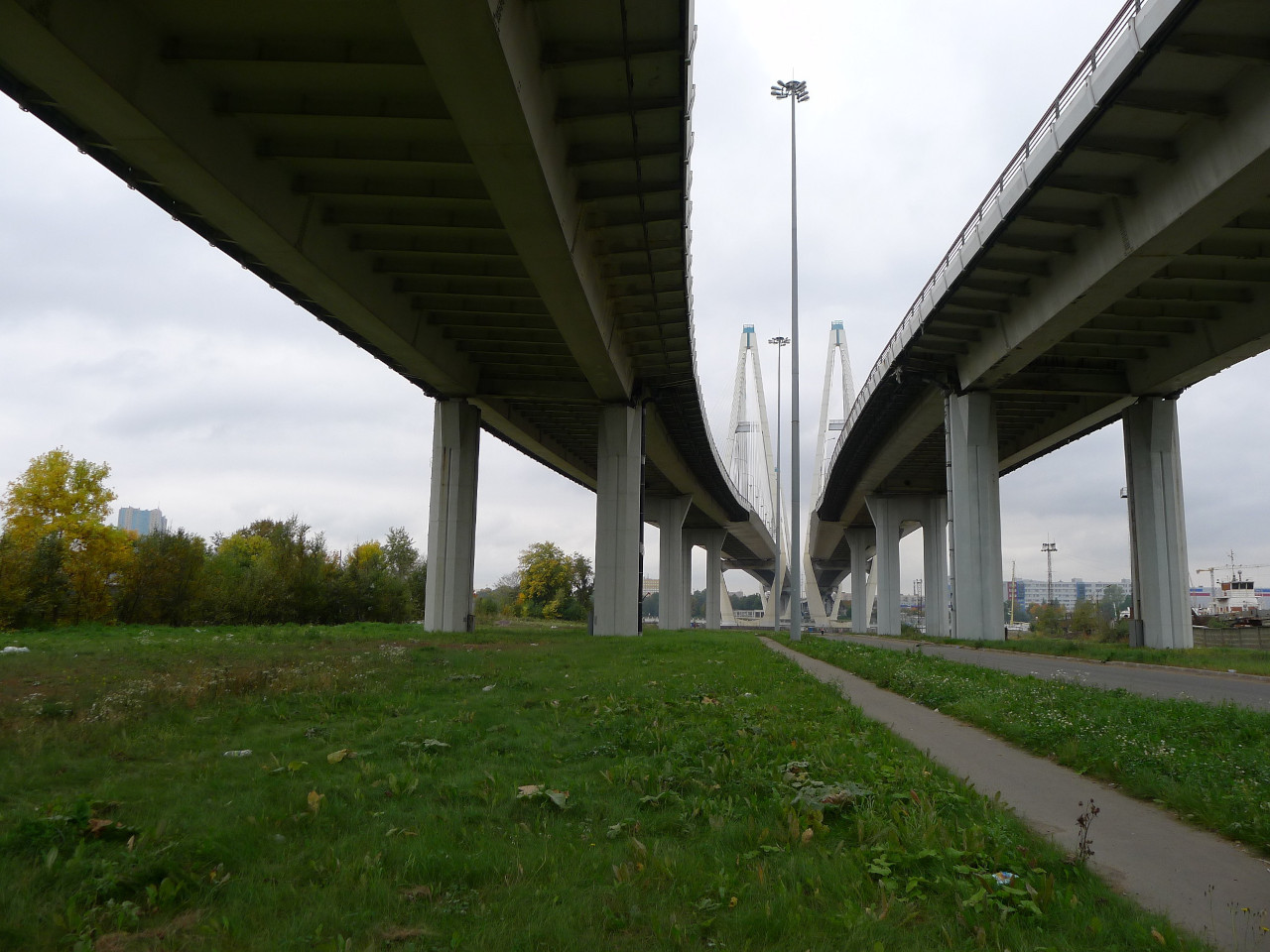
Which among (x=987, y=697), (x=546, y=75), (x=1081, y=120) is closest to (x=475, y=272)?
(x=546, y=75)

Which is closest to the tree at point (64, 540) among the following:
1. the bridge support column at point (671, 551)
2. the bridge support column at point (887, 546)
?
the bridge support column at point (671, 551)

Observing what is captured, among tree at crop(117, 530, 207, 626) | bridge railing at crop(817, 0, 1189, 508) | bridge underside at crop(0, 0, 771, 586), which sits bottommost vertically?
tree at crop(117, 530, 207, 626)

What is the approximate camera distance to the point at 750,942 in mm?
3475

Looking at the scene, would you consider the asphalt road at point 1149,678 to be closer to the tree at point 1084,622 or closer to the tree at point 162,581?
the tree at point 162,581

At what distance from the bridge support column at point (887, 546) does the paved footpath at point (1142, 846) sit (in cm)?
5922

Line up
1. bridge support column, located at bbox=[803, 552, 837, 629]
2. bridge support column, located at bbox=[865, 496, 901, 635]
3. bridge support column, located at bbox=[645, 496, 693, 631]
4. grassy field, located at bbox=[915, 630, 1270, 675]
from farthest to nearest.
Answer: bridge support column, located at bbox=[803, 552, 837, 629] < bridge support column, located at bbox=[645, 496, 693, 631] < bridge support column, located at bbox=[865, 496, 901, 635] < grassy field, located at bbox=[915, 630, 1270, 675]

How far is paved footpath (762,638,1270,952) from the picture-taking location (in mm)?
3912

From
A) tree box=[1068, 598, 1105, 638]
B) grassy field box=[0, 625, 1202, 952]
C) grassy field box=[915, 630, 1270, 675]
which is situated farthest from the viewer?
tree box=[1068, 598, 1105, 638]

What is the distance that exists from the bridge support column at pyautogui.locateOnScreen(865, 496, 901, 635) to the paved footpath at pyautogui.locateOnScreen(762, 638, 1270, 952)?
59217 millimetres

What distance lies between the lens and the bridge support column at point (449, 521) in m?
33.2

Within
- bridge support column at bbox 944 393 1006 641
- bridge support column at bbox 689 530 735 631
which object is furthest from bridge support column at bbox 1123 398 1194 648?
bridge support column at bbox 689 530 735 631

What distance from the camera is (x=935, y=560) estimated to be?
6825cm

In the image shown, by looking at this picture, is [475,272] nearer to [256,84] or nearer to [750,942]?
[256,84]

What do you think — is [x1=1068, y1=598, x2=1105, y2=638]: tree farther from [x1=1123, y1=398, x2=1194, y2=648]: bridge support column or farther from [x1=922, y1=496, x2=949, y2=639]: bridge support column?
[x1=1123, y1=398, x2=1194, y2=648]: bridge support column
